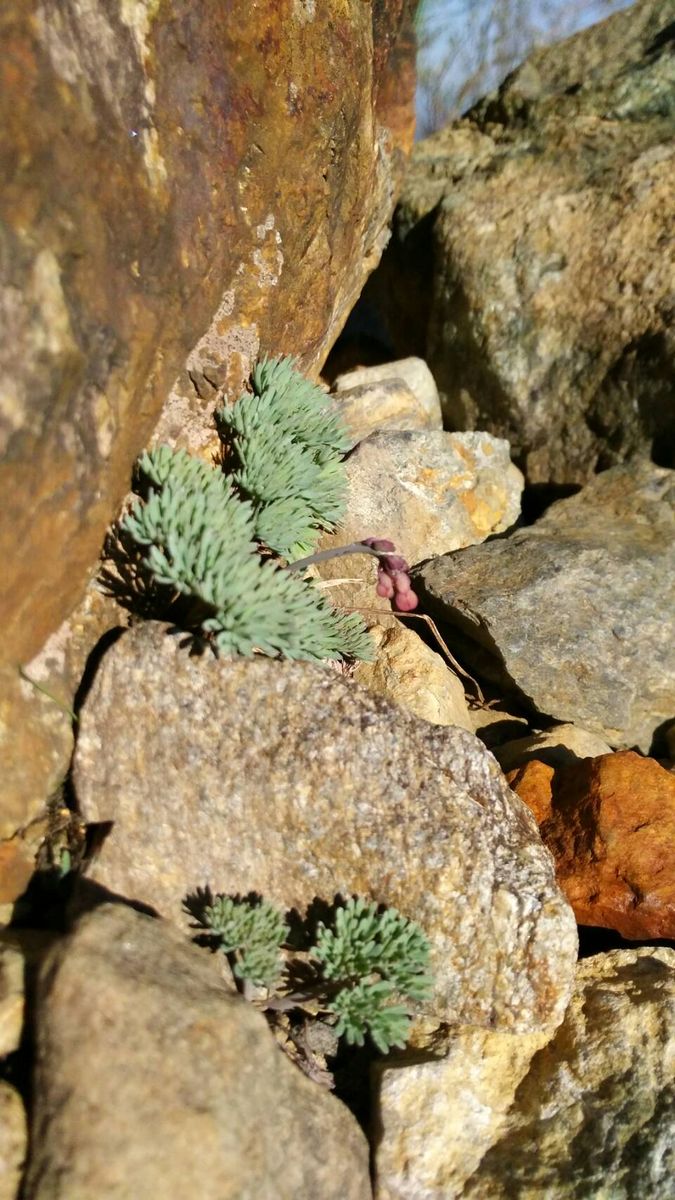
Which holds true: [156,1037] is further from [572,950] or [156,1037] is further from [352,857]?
[572,950]

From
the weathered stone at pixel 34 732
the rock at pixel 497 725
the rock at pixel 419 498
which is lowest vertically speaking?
the weathered stone at pixel 34 732

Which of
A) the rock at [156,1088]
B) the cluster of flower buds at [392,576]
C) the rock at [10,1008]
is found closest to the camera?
the rock at [156,1088]

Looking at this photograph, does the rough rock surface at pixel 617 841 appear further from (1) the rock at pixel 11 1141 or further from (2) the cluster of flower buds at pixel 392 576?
(1) the rock at pixel 11 1141

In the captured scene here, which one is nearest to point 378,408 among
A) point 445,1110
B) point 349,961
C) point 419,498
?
point 419,498

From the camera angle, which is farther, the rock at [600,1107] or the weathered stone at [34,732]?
the weathered stone at [34,732]

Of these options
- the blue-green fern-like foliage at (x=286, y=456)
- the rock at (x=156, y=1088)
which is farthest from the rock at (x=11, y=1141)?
the blue-green fern-like foliage at (x=286, y=456)

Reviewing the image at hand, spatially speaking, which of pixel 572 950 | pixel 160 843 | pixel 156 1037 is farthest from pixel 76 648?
pixel 572 950
